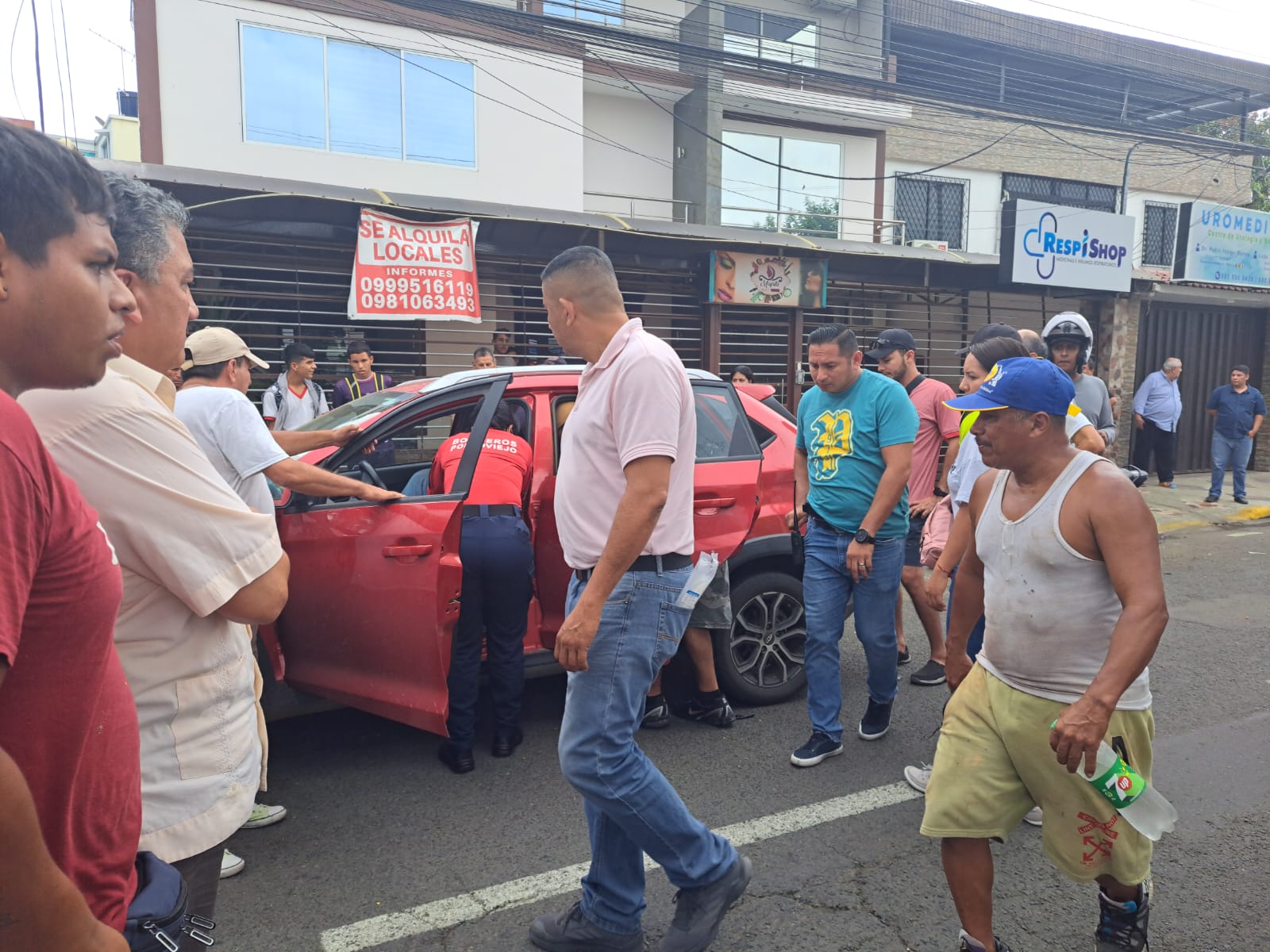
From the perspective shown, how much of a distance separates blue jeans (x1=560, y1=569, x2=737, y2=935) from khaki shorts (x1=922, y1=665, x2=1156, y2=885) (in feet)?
2.14

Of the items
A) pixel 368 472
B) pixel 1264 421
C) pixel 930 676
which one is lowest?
pixel 930 676

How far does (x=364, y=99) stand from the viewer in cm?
1248

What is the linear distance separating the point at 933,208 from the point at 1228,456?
8.25 m

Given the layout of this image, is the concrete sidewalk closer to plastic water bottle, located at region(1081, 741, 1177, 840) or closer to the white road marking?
the white road marking

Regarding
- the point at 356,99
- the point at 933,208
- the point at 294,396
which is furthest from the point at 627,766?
the point at 933,208

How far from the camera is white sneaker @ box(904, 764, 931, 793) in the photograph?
3.63 meters

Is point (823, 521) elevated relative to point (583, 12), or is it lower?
lower

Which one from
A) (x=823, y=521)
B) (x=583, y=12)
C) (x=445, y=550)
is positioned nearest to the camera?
(x=445, y=550)

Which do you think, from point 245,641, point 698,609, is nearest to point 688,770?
point 698,609

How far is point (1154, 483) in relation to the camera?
45.3 feet

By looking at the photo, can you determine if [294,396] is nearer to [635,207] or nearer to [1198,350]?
[635,207]

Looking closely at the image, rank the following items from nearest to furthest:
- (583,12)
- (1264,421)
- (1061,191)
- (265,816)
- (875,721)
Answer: (265,816) → (875,721) → (583,12) → (1264,421) → (1061,191)

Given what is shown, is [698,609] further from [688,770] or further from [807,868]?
[807,868]

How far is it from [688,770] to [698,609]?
2.27ft
